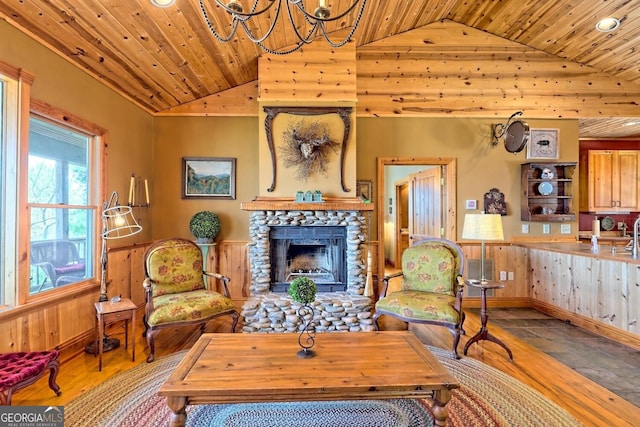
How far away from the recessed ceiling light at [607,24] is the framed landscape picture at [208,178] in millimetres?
4742

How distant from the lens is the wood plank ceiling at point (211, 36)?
261 centimetres

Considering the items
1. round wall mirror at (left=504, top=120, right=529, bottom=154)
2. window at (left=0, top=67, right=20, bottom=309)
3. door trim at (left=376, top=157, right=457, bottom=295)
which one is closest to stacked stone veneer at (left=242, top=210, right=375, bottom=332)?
door trim at (left=376, top=157, right=457, bottom=295)

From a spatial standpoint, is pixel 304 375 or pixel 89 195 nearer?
pixel 304 375

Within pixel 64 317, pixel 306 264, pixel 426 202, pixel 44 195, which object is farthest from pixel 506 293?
pixel 44 195

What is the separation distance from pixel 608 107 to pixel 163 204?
650cm

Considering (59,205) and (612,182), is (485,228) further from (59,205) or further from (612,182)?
(612,182)

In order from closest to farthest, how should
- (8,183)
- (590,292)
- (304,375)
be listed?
1. (304,375)
2. (8,183)
3. (590,292)

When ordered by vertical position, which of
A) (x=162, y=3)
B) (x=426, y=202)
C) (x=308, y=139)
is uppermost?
(x=162, y=3)

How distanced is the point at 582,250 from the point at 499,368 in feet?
6.98

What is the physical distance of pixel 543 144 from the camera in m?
4.64

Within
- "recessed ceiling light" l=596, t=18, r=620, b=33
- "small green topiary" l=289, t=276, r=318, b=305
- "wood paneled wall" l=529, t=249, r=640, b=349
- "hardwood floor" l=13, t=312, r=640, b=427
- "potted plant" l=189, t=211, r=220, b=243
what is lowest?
"hardwood floor" l=13, t=312, r=640, b=427

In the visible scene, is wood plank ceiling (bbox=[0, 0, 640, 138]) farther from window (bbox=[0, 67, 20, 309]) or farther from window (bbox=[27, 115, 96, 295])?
window (bbox=[27, 115, 96, 295])

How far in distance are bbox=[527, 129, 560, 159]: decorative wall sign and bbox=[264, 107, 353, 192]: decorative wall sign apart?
2.72 meters

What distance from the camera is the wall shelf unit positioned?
15.1 ft
